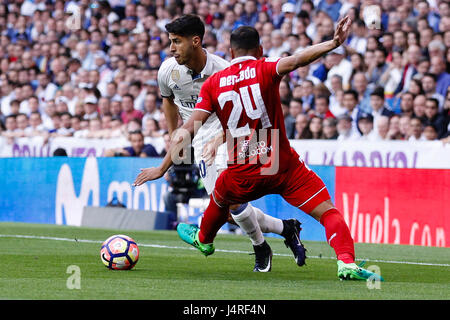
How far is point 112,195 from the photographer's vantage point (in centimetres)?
1792

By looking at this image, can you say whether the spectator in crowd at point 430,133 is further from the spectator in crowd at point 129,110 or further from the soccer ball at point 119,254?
the spectator in crowd at point 129,110

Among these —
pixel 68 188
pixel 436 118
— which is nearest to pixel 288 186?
pixel 436 118

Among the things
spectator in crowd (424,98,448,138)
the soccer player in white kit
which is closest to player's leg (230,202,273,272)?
the soccer player in white kit

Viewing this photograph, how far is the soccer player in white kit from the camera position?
915cm

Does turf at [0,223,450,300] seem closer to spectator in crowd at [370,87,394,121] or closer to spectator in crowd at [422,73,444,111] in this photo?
spectator in crowd at [370,87,394,121]

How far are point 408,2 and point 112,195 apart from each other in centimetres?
637

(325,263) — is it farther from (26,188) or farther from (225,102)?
(26,188)

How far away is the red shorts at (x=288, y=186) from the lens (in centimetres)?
805

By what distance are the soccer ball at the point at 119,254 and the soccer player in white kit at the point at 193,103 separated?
1010 mm

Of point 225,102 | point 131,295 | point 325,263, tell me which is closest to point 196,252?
point 325,263

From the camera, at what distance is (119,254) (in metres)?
8.80

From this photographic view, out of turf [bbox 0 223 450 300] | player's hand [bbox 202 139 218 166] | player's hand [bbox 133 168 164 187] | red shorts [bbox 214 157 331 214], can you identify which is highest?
→ player's hand [bbox 202 139 218 166]

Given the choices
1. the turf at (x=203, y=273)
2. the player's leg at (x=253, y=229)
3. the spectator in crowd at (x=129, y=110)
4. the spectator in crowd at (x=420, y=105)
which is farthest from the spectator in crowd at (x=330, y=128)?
the player's leg at (x=253, y=229)

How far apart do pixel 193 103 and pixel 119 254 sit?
6.99 feet
